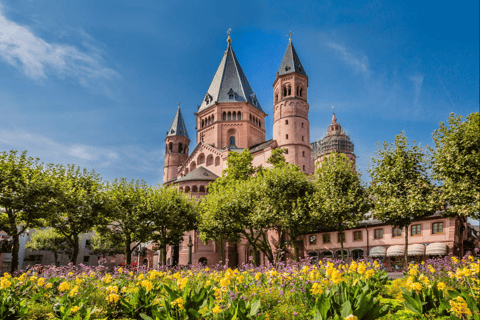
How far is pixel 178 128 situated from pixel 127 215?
52.4m

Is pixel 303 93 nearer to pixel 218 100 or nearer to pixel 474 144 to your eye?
pixel 218 100

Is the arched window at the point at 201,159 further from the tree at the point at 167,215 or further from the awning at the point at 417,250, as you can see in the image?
the awning at the point at 417,250

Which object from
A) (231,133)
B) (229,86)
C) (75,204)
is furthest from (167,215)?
(229,86)

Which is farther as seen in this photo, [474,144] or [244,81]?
[244,81]

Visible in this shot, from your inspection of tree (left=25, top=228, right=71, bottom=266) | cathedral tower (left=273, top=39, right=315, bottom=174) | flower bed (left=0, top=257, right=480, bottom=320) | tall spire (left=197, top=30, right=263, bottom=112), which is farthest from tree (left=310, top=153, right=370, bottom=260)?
tree (left=25, top=228, right=71, bottom=266)

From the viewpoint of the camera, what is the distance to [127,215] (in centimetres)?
3612

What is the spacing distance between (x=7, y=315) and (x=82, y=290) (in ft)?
12.1

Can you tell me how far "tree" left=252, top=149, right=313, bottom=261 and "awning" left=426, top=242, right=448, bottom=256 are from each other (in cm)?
1221

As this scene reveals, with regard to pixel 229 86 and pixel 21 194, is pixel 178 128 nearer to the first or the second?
pixel 229 86

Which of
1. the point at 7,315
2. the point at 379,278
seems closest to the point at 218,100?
the point at 379,278

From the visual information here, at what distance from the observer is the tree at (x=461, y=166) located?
2420 cm

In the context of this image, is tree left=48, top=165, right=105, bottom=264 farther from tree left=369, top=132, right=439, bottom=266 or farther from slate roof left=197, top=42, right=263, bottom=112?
slate roof left=197, top=42, right=263, bottom=112

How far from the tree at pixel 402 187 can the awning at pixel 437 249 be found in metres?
9.22

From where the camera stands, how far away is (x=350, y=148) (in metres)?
127
